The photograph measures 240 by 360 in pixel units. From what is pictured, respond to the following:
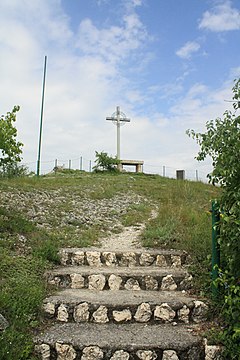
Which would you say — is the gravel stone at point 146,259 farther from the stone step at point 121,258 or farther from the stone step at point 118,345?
the stone step at point 118,345

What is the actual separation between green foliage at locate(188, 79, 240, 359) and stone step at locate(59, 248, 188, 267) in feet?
4.94

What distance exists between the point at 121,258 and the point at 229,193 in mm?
2174

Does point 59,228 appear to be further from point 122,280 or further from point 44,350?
point 44,350

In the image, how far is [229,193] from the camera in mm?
2930

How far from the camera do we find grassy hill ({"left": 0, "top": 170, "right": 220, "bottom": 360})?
3248 mm

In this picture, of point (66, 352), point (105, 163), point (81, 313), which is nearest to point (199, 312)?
point (81, 313)

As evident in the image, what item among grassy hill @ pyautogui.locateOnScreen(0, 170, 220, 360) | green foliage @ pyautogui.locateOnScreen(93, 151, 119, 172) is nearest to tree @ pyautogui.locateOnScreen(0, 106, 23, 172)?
grassy hill @ pyautogui.locateOnScreen(0, 170, 220, 360)

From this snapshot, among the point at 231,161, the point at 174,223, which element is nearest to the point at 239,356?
the point at 231,161

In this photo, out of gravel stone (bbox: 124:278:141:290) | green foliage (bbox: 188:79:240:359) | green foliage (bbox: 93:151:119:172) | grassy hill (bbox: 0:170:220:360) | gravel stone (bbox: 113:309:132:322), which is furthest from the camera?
green foliage (bbox: 93:151:119:172)

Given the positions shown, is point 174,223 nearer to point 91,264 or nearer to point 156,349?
point 91,264

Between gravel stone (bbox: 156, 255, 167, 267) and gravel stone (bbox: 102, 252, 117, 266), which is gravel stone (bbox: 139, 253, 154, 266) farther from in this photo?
gravel stone (bbox: 102, 252, 117, 266)

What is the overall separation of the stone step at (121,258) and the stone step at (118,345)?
152 cm

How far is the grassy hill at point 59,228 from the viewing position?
3.25m

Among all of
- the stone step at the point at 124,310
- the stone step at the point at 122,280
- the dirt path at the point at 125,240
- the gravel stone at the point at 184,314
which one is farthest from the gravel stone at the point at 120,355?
the dirt path at the point at 125,240
